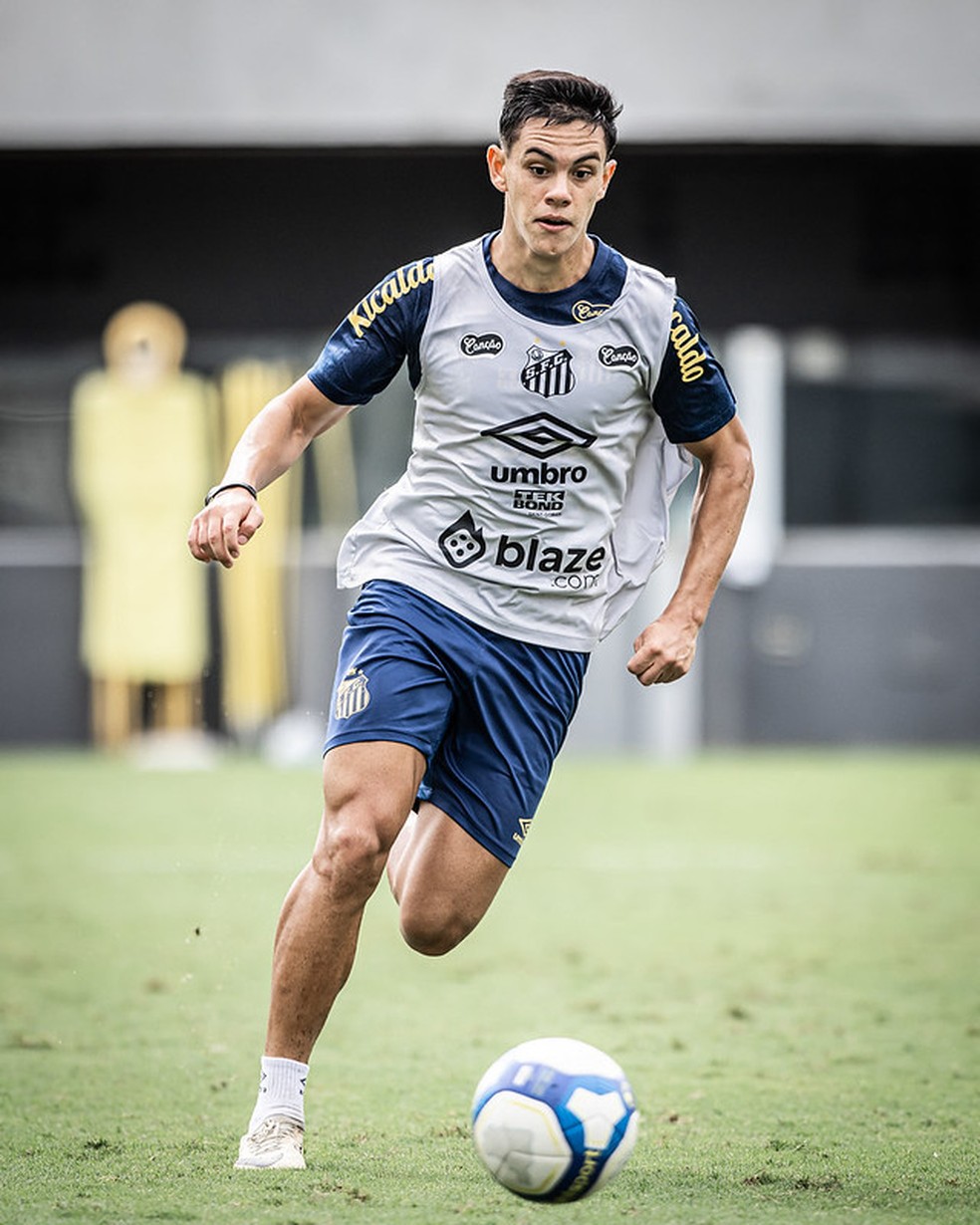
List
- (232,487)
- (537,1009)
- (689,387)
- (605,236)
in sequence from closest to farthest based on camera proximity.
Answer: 1. (232,487)
2. (689,387)
3. (537,1009)
4. (605,236)

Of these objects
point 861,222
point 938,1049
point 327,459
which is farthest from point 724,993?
point 861,222

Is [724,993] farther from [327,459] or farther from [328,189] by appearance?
[328,189]

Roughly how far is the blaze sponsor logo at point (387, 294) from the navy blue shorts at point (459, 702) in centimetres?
64

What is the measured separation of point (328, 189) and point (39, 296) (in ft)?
8.23

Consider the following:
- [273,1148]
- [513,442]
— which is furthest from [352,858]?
[513,442]

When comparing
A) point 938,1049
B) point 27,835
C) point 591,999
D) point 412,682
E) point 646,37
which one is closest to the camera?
point 412,682

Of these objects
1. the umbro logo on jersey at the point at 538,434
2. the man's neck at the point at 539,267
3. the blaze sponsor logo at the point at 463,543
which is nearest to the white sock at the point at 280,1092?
the blaze sponsor logo at the point at 463,543

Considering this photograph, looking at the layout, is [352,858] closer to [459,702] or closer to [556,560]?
[459,702]

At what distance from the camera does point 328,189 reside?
56.2 ft

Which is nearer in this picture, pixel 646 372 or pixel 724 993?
pixel 646 372

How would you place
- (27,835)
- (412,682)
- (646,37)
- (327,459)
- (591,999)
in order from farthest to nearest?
1. (327,459)
2. (646,37)
3. (27,835)
4. (591,999)
5. (412,682)

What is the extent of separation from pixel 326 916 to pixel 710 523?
1.40 meters

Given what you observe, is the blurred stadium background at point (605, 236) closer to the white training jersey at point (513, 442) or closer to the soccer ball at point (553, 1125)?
the white training jersey at point (513, 442)

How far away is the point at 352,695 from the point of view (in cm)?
491
